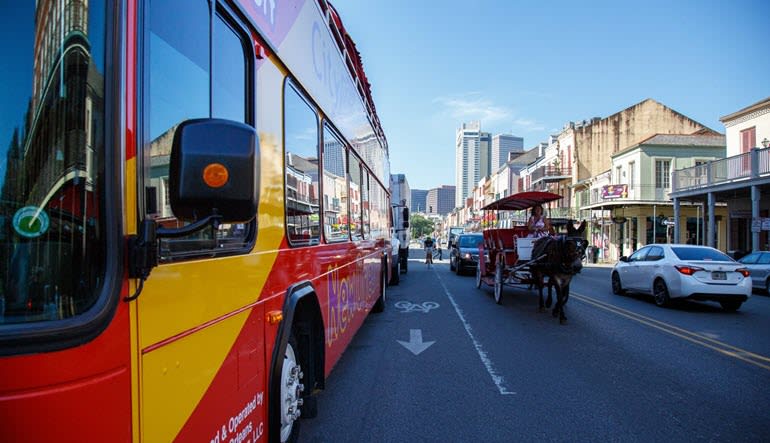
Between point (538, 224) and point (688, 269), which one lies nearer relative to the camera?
point (688, 269)

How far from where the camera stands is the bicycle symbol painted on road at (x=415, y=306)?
452 inches

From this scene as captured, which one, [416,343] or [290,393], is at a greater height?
[290,393]

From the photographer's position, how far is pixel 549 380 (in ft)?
19.8

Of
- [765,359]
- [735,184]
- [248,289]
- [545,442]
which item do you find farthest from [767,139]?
[248,289]

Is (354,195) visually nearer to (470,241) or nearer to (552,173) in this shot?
(470,241)

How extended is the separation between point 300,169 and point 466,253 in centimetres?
1735

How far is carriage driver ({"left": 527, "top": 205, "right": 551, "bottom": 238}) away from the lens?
1195 centimetres

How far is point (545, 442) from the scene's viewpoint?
169 inches

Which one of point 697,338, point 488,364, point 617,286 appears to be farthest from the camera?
point 617,286

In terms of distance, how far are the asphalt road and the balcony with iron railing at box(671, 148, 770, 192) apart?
14689 mm

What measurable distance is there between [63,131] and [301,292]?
7.57 feet

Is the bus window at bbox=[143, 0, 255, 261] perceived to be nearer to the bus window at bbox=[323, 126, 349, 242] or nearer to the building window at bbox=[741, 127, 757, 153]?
the bus window at bbox=[323, 126, 349, 242]

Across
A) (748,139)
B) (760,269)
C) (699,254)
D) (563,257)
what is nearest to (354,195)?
(563,257)

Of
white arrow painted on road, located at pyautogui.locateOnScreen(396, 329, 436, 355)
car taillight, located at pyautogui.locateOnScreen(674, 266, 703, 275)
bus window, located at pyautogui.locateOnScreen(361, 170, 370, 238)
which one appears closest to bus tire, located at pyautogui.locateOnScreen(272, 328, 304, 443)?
white arrow painted on road, located at pyautogui.locateOnScreen(396, 329, 436, 355)
